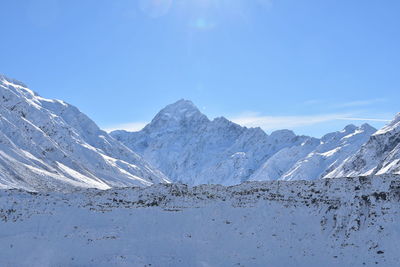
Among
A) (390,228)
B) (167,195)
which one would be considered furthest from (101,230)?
(390,228)

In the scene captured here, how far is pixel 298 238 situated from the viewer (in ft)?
99.3

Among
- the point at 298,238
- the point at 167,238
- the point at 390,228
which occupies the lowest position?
the point at 167,238

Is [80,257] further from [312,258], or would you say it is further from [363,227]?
[363,227]

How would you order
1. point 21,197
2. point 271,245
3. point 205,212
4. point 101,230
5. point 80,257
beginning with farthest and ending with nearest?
point 21,197 < point 205,212 < point 101,230 < point 271,245 < point 80,257

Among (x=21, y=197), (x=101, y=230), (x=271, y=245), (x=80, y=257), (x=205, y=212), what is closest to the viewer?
(x=80, y=257)

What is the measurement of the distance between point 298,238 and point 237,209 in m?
6.09

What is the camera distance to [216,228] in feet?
105

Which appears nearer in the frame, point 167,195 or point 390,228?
point 390,228

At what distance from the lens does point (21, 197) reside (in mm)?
39750

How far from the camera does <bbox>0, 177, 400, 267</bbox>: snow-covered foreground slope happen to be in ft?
89.9

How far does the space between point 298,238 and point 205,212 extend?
25.4 feet

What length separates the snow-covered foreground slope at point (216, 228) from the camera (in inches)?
1078

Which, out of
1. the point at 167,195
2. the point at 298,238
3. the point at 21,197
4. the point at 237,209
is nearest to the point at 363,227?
the point at 298,238

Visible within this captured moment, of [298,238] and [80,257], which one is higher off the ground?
[298,238]
